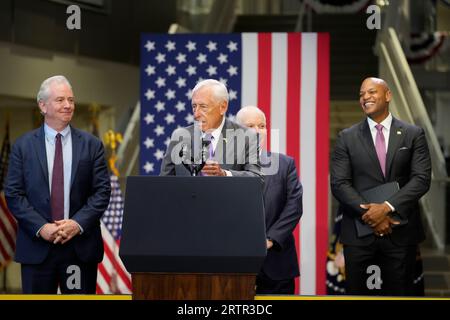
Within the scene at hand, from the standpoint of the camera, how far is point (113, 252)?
9016 millimetres

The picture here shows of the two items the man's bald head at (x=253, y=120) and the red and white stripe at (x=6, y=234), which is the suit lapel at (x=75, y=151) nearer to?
the man's bald head at (x=253, y=120)

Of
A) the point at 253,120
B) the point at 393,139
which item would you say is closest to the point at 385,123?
the point at 393,139

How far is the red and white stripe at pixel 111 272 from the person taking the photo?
8922 millimetres

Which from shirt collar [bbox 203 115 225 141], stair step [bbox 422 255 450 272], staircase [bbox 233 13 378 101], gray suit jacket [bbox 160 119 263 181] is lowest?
stair step [bbox 422 255 450 272]

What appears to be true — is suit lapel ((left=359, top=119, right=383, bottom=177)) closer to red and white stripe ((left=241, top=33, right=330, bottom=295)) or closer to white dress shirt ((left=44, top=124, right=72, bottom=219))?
white dress shirt ((left=44, top=124, right=72, bottom=219))

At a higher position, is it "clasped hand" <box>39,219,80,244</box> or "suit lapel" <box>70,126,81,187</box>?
"suit lapel" <box>70,126,81,187</box>

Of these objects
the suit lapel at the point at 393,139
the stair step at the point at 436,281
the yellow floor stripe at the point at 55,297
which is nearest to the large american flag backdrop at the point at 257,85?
the stair step at the point at 436,281

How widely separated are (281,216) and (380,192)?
564 mm

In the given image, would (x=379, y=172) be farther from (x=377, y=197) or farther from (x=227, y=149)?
(x=227, y=149)

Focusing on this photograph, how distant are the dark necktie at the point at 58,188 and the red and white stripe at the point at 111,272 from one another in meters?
3.46

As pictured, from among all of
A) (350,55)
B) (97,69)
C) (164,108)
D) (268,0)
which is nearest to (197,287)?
(164,108)

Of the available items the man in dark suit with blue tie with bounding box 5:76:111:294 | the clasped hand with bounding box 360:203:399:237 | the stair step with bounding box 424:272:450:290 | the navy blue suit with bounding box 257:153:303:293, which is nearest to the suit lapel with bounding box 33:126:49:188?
the man in dark suit with blue tie with bounding box 5:76:111:294

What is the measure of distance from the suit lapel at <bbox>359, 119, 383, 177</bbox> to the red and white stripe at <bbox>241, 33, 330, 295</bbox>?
1.86m

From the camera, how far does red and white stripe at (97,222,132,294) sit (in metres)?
8.92
